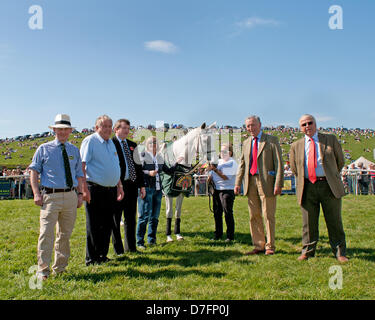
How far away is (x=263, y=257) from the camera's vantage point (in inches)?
227

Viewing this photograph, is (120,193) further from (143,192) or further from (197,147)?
(197,147)

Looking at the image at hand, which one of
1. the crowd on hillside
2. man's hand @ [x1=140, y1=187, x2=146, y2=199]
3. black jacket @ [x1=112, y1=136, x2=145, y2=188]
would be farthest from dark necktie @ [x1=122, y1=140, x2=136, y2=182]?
the crowd on hillside

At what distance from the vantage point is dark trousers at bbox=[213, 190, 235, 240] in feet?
23.9

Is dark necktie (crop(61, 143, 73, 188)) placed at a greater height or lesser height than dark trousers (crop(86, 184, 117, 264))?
greater

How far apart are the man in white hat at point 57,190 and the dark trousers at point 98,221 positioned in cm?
38

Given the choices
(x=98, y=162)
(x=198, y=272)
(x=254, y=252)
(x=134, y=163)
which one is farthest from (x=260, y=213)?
(x=98, y=162)

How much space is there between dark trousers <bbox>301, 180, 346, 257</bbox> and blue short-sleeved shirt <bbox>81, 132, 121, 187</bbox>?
363 cm

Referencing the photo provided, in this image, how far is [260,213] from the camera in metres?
6.28

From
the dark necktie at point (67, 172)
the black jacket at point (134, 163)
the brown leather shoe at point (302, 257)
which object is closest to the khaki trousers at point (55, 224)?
the dark necktie at point (67, 172)

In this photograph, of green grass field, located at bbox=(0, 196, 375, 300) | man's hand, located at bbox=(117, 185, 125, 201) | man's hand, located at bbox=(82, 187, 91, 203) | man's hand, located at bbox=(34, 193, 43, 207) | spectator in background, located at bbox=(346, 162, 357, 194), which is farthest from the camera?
spectator in background, located at bbox=(346, 162, 357, 194)

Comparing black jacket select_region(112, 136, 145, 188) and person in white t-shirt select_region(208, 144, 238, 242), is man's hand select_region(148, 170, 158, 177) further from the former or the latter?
person in white t-shirt select_region(208, 144, 238, 242)

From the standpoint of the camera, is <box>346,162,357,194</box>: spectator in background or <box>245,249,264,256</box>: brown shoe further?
<box>346,162,357,194</box>: spectator in background
